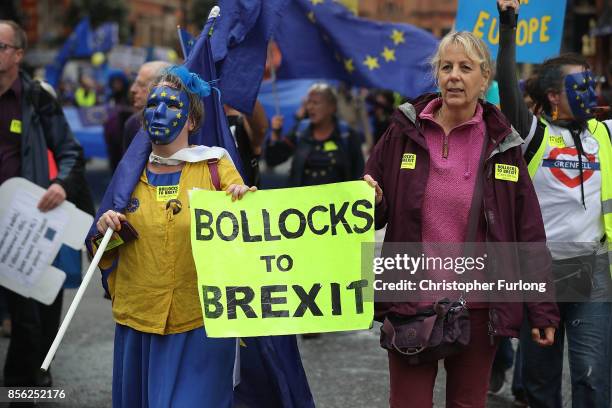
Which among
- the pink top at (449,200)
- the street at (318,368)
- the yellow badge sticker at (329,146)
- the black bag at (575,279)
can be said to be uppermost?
the pink top at (449,200)

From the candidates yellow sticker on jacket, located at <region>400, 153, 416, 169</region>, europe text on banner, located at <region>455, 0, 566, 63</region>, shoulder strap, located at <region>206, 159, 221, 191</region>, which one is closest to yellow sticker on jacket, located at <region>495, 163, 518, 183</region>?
yellow sticker on jacket, located at <region>400, 153, 416, 169</region>

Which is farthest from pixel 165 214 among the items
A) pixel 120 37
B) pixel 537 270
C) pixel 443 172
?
pixel 120 37

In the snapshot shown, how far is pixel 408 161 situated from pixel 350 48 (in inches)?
153

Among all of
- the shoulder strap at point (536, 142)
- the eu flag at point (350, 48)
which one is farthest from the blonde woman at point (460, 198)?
the eu flag at point (350, 48)

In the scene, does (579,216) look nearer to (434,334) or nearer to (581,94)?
(581,94)

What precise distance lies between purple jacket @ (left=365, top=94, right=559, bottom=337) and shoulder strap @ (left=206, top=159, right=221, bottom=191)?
0.66m

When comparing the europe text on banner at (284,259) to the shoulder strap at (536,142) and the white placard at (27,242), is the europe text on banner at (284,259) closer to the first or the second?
the shoulder strap at (536,142)

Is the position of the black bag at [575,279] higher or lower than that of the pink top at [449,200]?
lower

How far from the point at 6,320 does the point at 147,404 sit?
13.6 ft

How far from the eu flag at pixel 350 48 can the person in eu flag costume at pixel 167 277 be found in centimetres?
349

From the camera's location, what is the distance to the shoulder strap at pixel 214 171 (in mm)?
4102

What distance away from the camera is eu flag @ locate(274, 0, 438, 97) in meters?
7.54

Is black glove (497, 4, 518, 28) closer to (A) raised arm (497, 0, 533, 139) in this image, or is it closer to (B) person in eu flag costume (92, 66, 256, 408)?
(A) raised arm (497, 0, 533, 139)

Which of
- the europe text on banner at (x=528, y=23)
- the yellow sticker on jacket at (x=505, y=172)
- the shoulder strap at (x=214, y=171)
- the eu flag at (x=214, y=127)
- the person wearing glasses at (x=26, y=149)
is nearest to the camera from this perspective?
the yellow sticker on jacket at (x=505, y=172)
